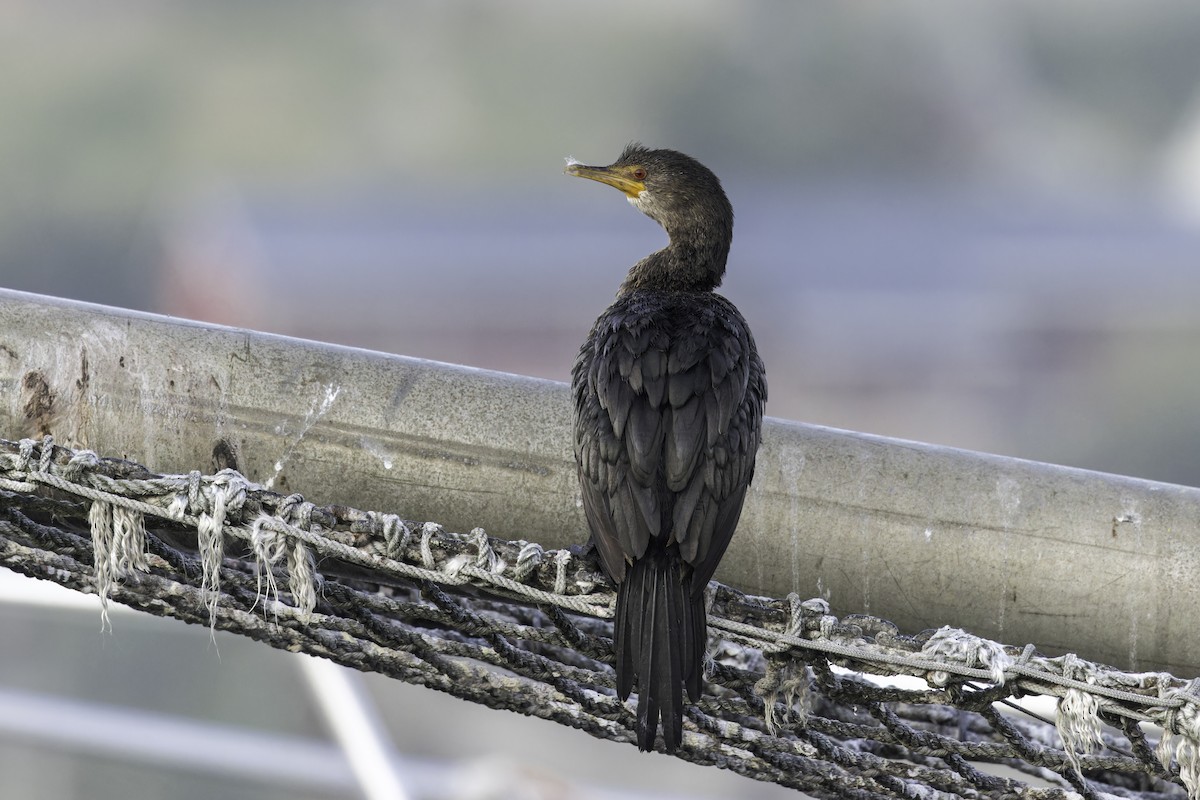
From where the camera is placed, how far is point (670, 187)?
450 centimetres

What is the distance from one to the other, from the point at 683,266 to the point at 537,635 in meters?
1.60

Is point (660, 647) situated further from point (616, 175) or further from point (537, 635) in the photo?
point (616, 175)

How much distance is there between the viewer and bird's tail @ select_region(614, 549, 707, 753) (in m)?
2.93

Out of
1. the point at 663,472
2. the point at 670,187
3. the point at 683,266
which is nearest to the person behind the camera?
the point at 663,472

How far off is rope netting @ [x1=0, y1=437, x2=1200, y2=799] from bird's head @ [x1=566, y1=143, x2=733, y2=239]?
4.98ft

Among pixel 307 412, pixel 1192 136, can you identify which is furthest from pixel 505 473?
pixel 1192 136

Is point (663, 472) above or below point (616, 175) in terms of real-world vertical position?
below

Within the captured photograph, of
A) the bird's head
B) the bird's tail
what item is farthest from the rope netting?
the bird's head

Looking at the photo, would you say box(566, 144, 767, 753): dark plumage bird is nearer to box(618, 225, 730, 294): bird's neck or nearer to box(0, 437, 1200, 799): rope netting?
box(0, 437, 1200, 799): rope netting

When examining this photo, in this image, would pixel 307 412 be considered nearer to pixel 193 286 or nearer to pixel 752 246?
pixel 193 286

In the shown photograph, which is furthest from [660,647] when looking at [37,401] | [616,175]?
[616,175]

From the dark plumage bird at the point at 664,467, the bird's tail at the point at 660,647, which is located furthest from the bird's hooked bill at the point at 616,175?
the bird's tail at the point at 660,647

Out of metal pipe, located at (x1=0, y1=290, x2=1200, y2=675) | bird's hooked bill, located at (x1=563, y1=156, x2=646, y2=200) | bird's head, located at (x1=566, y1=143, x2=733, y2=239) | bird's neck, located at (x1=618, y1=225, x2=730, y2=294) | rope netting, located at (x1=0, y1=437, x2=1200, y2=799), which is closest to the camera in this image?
rope netting, located at (x1=0, y1=437, x2=1200, y2=799)

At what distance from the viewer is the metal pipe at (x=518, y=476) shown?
2.89 m
